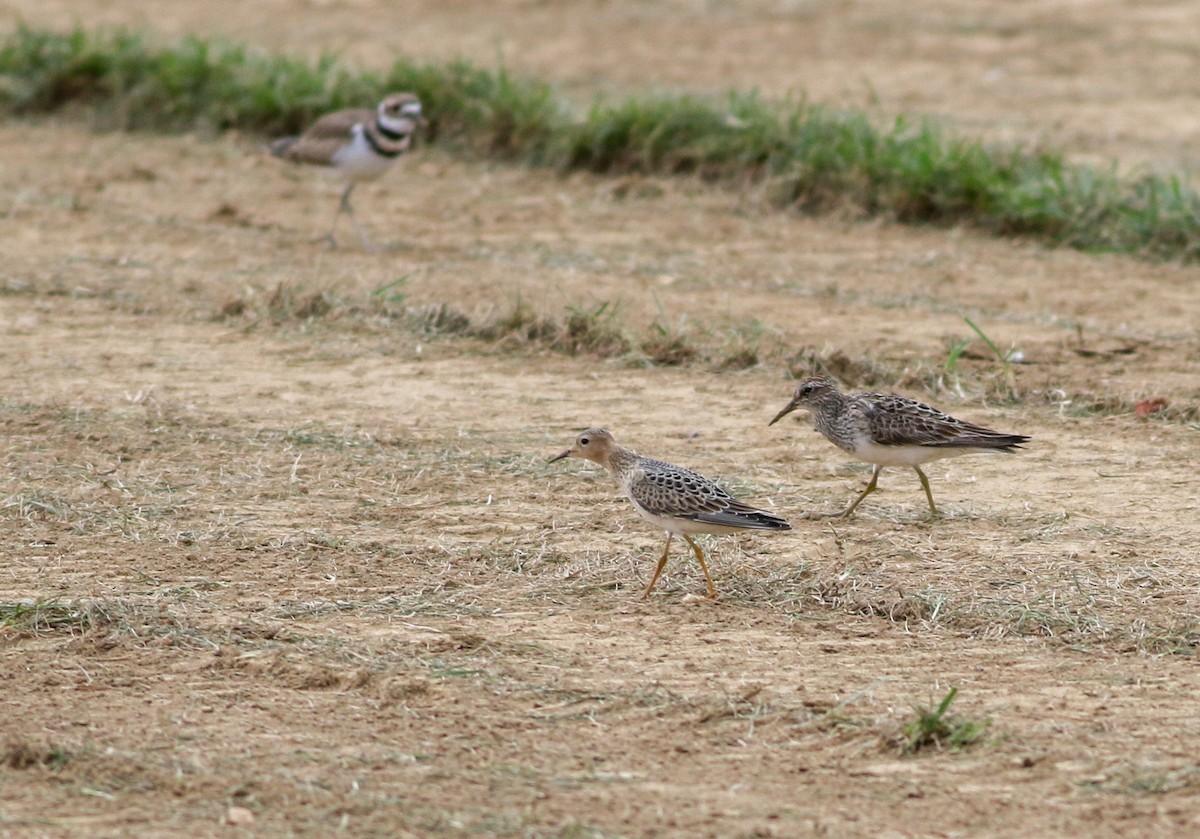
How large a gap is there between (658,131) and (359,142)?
2.16 meters

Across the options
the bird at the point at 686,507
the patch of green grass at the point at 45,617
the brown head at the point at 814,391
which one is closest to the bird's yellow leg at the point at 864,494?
the brown head at the point at 814,391

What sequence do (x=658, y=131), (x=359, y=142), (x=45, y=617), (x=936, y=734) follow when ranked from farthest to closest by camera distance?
1. (x=658, y=131)
2. (x=359, y=142)
3. (x=45, y=617)
4. (x=936, y=734)

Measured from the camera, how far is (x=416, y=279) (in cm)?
1029

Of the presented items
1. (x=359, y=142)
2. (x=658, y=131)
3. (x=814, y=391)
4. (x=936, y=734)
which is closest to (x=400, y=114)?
(x=359, y=142)

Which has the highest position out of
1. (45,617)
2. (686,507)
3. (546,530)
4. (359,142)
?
(686,507)

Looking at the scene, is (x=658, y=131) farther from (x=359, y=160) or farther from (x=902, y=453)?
(x=902, y=453)

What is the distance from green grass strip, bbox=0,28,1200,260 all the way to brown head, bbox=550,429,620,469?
17.8 feet

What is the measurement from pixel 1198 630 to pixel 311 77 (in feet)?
31.7

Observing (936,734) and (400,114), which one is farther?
(400,114)

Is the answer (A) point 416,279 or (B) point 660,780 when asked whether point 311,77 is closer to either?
(A) point 416,279

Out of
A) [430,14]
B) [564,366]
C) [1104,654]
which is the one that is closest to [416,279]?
[564,366]

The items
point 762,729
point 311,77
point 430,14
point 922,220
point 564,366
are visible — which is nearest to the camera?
point 762,729

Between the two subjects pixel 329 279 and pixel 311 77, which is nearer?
pixel 329 279

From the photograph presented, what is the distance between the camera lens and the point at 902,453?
6.84 metres
